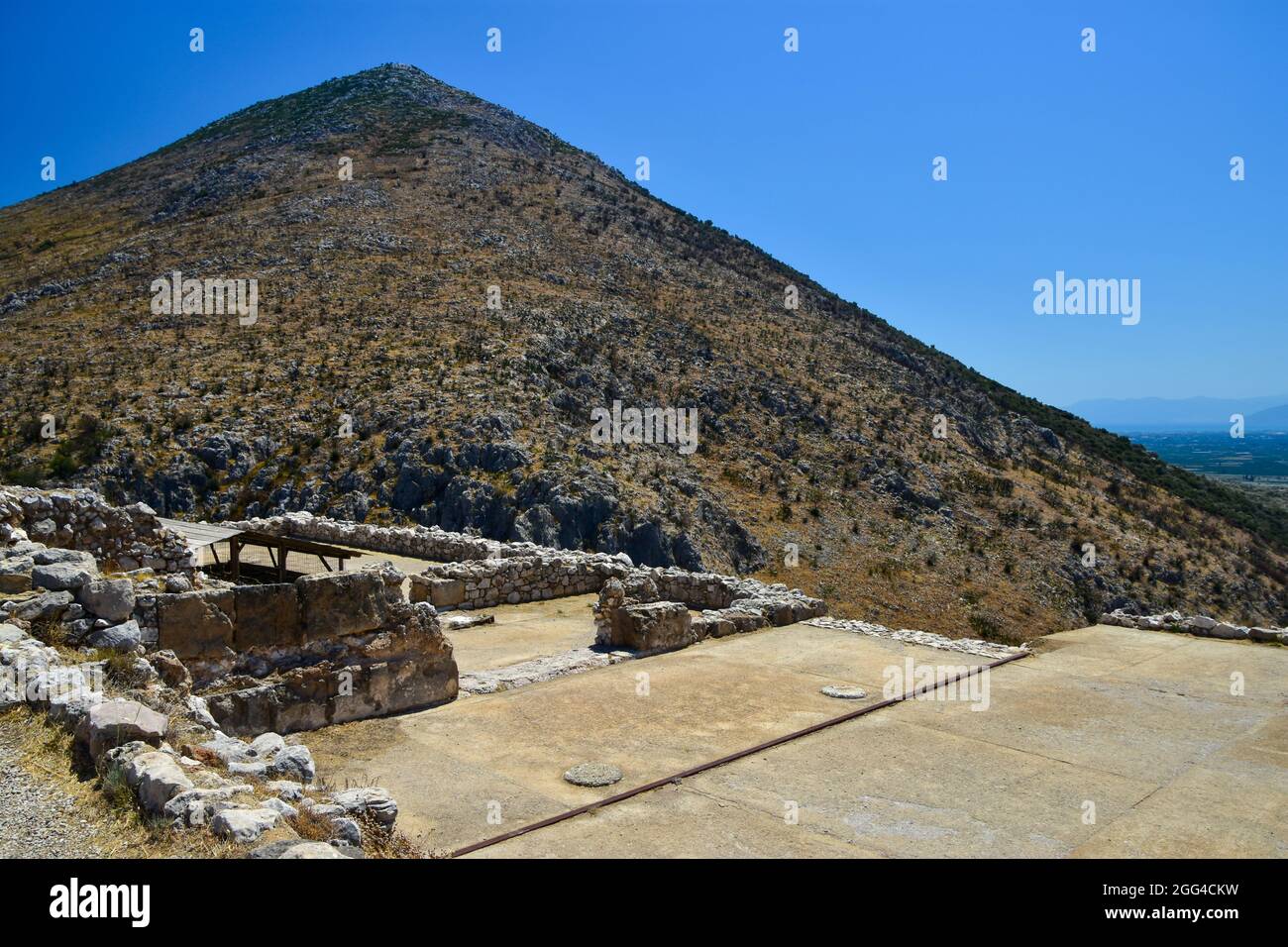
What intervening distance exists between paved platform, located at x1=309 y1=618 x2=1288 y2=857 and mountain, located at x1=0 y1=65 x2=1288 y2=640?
21.4 m

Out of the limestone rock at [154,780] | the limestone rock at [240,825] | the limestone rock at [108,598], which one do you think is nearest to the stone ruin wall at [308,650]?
the limestone rock at [108,598]

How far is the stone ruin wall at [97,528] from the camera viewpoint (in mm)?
10297

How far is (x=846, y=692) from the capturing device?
10.2 meters

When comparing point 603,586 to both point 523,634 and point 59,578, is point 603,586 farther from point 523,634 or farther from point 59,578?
point 59,578

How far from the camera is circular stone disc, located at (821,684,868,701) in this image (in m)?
10.1

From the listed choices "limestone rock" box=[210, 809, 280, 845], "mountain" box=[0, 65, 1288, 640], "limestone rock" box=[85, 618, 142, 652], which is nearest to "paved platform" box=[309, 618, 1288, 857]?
"limestone rock" box=[210, 809, 280, 845]

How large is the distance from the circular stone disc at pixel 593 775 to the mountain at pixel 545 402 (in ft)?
78.0

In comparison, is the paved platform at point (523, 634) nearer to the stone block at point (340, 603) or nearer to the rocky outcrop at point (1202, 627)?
the stone block at point (340, 603)

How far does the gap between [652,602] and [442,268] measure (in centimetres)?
3939

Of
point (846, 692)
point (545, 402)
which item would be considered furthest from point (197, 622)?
point (545, 402)

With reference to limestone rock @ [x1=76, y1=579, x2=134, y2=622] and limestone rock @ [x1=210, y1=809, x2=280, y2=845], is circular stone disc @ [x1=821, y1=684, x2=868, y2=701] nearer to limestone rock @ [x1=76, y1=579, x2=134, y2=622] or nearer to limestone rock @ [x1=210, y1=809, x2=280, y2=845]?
limestone rock @ [x1=210, y1=809, x2=280, y2=845]

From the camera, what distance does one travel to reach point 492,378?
125 feet

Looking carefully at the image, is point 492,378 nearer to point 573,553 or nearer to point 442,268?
point 442,268

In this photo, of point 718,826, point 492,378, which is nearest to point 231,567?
point 718,826
